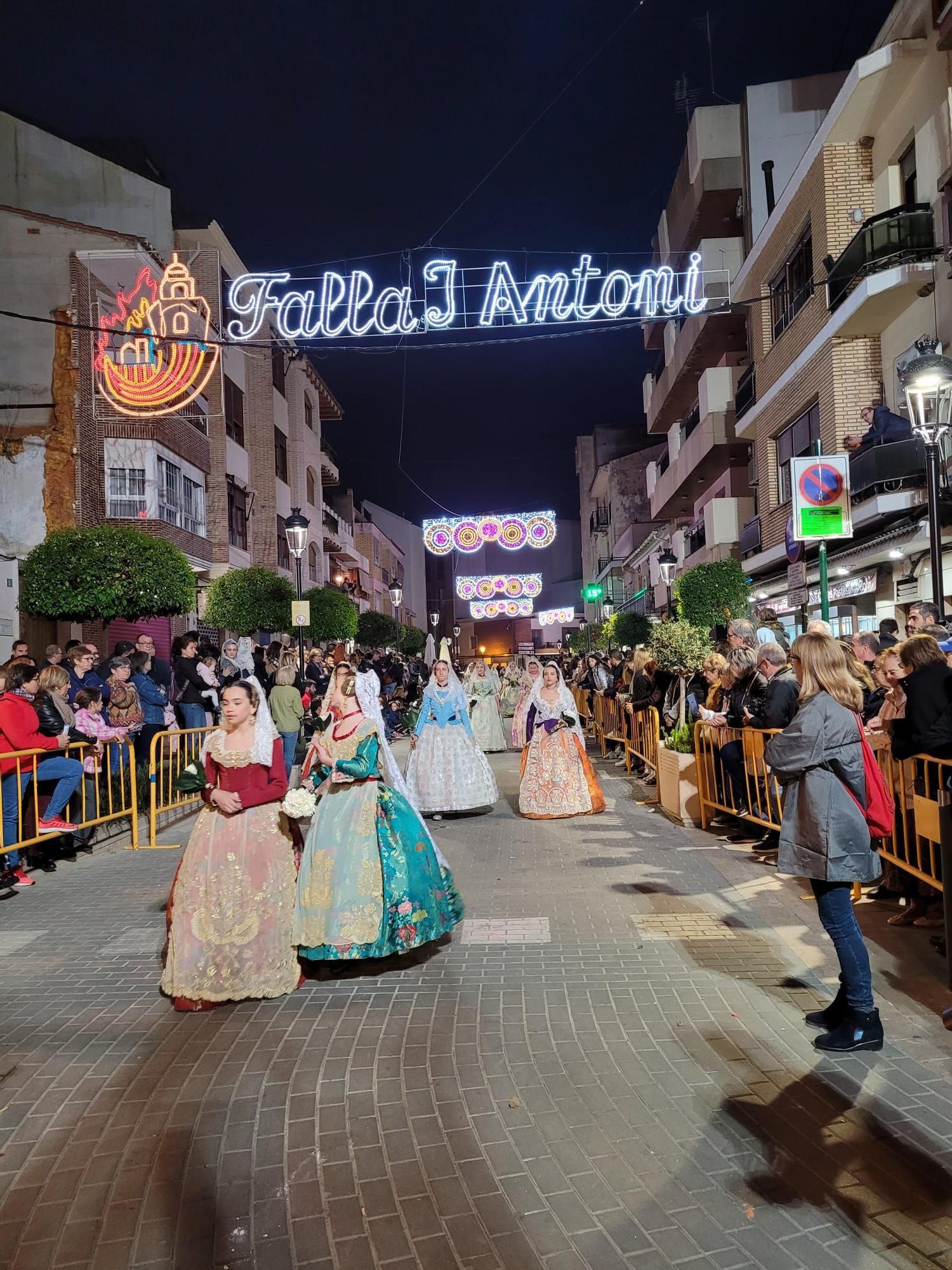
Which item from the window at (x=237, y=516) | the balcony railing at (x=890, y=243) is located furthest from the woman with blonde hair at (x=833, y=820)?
the window at (x=237, y=516)

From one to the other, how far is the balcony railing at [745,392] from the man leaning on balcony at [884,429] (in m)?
8.09

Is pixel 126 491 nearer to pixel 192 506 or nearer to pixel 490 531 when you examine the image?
pixel 192 506

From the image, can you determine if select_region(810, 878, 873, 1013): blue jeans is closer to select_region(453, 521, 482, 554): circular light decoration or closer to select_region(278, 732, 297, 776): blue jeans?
select_region(278, 732, 297, 776): blue jeans

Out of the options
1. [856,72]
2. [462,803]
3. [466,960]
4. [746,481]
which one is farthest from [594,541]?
[466,960]

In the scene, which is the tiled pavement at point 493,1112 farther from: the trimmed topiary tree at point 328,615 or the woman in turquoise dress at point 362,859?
the trimmed topiary tree at point 328,615

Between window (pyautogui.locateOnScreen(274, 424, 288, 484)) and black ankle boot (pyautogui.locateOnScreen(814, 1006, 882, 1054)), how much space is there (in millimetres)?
33336

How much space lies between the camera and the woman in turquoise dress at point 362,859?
5.39 meters

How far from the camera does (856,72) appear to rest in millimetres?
15492

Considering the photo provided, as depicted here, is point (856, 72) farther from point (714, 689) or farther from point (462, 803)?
point (462, 803)

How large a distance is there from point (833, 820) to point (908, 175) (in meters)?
16.7

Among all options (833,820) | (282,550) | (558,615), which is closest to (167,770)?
(833,820)

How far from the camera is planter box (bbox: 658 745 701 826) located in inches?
408

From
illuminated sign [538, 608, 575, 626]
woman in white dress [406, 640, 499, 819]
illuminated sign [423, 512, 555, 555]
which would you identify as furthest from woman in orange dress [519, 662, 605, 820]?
illuminated sign [538, 608, 575, 626]

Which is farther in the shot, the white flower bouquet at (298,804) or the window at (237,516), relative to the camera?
the window at (237,516)
